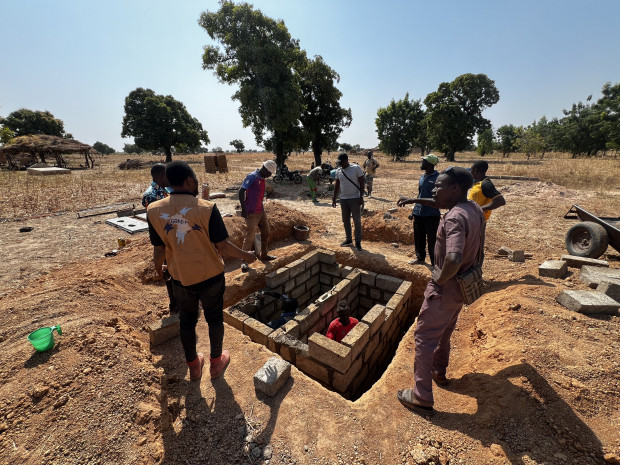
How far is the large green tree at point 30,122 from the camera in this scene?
31891 millimetres

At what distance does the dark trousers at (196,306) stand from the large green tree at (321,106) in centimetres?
1722

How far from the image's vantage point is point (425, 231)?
4.81 meters

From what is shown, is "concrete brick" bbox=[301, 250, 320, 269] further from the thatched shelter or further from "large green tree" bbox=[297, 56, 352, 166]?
the thatched shelter

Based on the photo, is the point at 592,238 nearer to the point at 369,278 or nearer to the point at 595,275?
the point at 595,275

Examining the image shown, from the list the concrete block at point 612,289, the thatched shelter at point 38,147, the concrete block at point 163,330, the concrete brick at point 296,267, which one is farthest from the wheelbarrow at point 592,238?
the thatched shelter at point 38,147

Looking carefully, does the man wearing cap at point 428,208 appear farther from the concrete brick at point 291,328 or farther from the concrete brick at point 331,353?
the concrete brick at point 291,328

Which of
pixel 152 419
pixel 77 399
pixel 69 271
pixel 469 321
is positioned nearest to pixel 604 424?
pixel 469 321

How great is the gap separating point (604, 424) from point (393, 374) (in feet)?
5.25

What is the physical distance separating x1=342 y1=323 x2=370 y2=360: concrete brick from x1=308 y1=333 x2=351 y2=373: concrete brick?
0.07 metres

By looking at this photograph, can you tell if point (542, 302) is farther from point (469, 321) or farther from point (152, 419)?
point (152, 419)

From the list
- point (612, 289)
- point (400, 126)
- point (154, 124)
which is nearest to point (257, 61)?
point (612, 289)

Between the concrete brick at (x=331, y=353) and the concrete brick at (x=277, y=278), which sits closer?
the concrete brick at (x=331, y=353)

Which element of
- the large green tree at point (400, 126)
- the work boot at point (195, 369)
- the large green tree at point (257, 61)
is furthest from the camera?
the large green tree at point (400, 126)

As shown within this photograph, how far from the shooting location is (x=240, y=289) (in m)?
4.68
